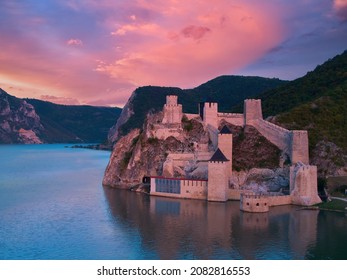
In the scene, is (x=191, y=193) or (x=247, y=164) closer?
(x=191, y=193)

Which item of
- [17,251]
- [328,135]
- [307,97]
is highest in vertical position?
[307,97]

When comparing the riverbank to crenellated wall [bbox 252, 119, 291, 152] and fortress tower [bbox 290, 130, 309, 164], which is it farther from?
crenellated wall [bbox 252, 119, 291, 152]

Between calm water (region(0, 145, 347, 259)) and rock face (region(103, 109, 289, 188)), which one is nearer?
calm water (region(0, 145, 347, 259))

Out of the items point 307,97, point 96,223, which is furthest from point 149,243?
point 307,97

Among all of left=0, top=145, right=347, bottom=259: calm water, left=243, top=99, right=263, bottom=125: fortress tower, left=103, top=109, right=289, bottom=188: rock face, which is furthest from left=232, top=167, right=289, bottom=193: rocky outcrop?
left=243, top=99, right=263, bottom=125: fortress tower

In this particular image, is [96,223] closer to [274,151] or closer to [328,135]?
[274,151]

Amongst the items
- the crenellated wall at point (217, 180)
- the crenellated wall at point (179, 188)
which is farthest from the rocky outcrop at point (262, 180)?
the crenellated wall at point (179, 188)
